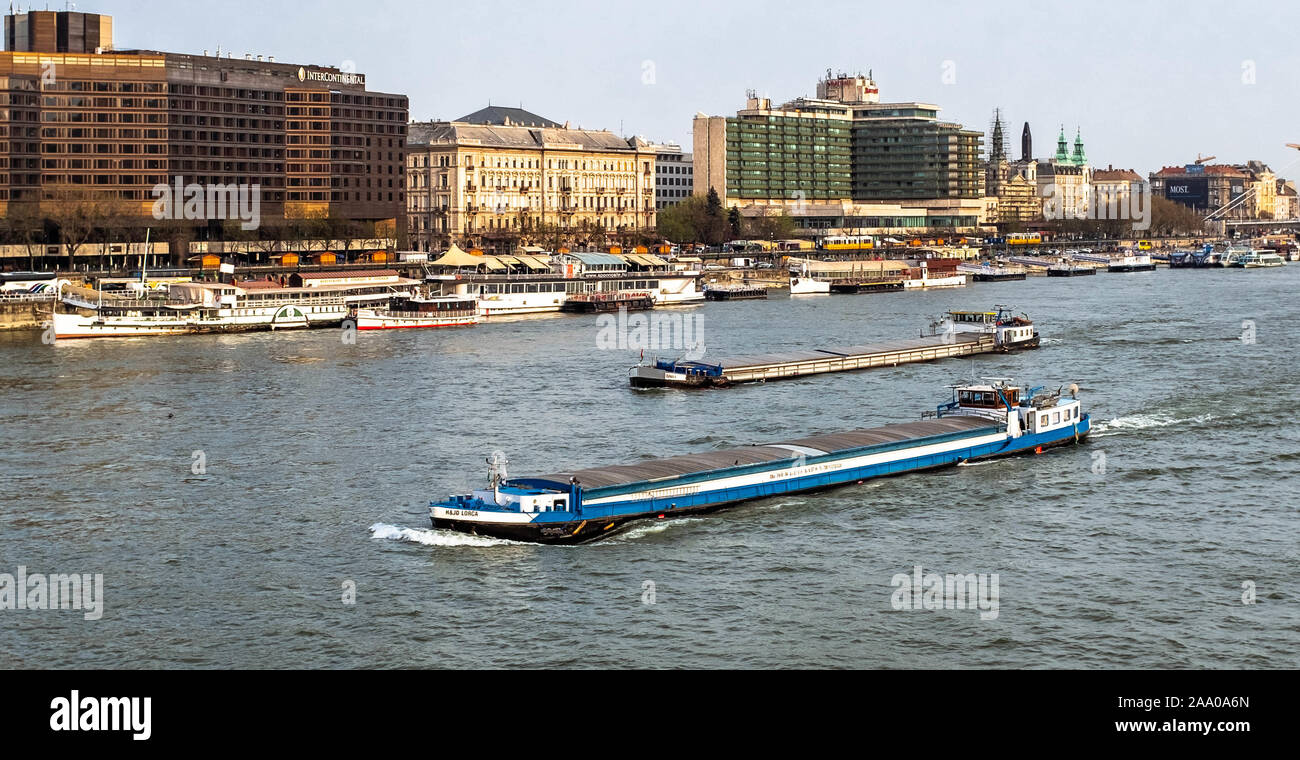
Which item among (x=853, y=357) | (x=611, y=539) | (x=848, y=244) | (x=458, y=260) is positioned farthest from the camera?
(x=848, y=244)

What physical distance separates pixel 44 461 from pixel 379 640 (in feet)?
62.1

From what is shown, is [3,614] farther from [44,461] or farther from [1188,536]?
[1188,536]

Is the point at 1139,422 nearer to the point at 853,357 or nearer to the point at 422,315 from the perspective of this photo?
the point at 853,357

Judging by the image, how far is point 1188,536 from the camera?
97.5ft

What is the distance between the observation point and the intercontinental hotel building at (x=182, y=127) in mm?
115625

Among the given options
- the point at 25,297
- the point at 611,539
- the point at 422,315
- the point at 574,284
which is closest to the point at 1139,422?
the point at 611,539

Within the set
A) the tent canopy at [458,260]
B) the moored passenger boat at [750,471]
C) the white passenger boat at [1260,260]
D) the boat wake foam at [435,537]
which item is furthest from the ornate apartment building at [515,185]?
the boat wake foam at [435,537]

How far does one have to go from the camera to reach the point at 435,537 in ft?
95.7

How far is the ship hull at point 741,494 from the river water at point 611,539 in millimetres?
398

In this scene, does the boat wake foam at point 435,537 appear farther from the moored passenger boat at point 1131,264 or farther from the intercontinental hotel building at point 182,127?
the moored passenger boat at point 1131,264

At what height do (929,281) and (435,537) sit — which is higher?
(929,281)

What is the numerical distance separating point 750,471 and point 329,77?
361 ft

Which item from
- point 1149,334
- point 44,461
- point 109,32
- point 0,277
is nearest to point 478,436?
point 44,461

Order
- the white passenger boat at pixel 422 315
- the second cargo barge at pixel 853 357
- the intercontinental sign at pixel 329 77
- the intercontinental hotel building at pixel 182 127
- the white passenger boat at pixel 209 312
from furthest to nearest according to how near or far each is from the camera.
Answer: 1. the intercontinental sign at pixel 329 77
2. the intercontinental hotel building at pixel 182 127
3. the white passenger boat at pixel 422 315
4. the white passenger boat at pixel 209 312
5. the second cargo barge at pixel 853 357
